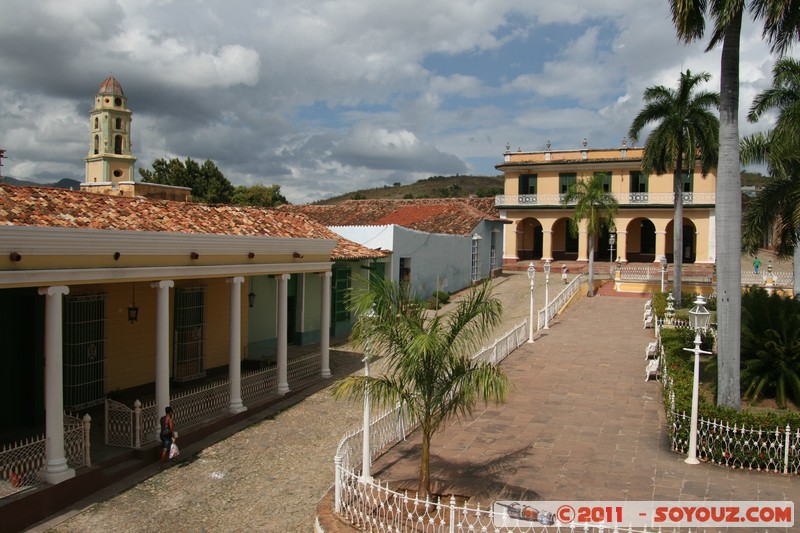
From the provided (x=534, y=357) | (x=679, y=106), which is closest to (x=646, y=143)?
(x=679, y=106)

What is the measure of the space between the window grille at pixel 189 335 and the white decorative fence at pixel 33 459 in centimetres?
488

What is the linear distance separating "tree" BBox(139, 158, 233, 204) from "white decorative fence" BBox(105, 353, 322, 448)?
30.3 m

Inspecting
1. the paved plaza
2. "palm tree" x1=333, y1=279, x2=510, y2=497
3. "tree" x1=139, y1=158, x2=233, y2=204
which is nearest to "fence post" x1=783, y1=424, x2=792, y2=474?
the paved plaza

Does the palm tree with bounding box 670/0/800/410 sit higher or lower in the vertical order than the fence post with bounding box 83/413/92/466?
higher

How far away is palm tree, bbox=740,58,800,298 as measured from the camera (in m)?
13.7

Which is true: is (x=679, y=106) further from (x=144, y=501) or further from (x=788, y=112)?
(x=144, y=501)

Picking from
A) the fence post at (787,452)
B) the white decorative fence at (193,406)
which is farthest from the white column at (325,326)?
the fence post at (787,452)

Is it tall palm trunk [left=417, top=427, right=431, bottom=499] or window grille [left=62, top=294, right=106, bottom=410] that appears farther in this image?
window grille [left=62, top=294, right=106, bottom=410]

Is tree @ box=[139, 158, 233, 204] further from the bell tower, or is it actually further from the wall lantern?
the wall lantern

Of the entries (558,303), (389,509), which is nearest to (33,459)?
(389,509)

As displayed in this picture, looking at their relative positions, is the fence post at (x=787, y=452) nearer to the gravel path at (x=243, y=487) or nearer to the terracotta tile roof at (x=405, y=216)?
the gravel path at (x=243, y=487)

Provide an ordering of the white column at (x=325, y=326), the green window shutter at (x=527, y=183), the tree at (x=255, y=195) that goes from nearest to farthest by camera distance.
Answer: the white column at (x=325, y=326) < the green window shutter at (x=527, y=183) < the tree at (x=255, y=195)

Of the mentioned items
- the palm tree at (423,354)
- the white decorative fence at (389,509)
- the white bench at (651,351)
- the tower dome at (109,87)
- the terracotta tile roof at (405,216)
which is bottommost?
the white decorative fence at (389,509)

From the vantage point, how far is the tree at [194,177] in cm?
4269
